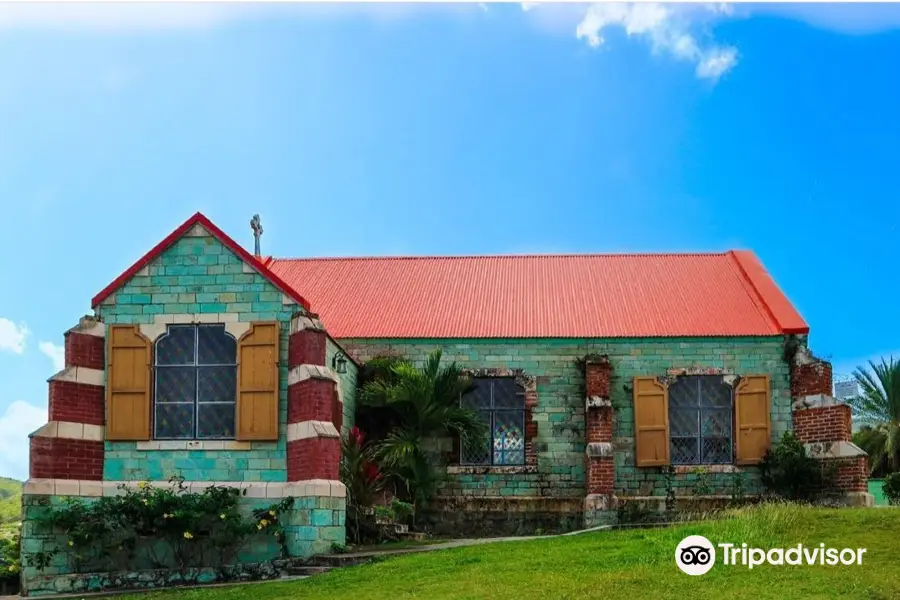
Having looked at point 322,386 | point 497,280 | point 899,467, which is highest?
point 497,280

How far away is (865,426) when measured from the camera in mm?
37281

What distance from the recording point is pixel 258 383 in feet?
54.7

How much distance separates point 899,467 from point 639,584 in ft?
85.8

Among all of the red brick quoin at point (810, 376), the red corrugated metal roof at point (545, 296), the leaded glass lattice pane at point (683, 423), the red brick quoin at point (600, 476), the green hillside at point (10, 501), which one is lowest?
the green hillside at point (10, 501)

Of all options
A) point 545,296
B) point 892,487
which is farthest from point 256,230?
point 892,487

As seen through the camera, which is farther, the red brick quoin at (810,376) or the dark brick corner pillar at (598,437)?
the red brick quoin at (810,376)

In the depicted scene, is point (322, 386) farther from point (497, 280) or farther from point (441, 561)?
point (497, 280)

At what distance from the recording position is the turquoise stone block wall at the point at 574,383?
69.7ft

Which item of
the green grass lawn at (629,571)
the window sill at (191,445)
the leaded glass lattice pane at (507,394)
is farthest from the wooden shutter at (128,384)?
the leaded glass lattice pane at (507,394)

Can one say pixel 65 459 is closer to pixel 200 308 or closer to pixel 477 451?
pixel 200 308

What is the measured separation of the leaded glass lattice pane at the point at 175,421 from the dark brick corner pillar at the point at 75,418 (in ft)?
3.01

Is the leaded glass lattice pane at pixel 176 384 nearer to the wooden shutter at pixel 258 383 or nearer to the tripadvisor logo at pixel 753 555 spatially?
the wooden shutter at pixel 258 383

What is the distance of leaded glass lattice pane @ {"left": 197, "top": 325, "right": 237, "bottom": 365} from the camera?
17031mm

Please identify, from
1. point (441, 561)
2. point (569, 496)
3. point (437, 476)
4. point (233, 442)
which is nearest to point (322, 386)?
point (233, 442)
